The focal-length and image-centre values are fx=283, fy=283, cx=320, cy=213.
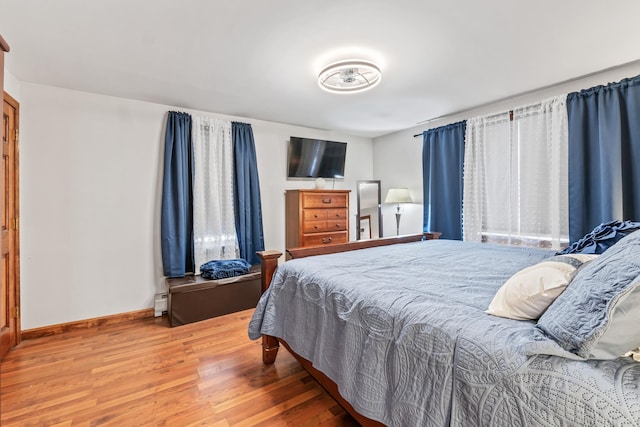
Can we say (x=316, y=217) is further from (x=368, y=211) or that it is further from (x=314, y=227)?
(x=368, y=211)

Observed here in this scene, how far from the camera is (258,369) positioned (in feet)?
6.92

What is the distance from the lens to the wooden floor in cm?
164

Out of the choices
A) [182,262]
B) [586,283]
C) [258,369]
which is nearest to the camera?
[586,283]

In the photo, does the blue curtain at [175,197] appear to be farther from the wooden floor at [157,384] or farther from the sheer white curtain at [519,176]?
the sheer white curtain at [519,176]

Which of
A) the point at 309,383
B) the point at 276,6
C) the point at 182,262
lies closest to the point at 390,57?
the point at 276,6

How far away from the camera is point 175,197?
3275 mm

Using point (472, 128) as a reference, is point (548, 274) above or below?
below

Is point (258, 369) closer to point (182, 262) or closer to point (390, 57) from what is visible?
point (182, 262)

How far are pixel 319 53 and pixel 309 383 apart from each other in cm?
240

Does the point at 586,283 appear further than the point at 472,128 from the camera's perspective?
No

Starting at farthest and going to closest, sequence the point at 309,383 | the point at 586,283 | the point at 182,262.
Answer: the point at 182,262 → the point at 309,383 → the point at 586,283

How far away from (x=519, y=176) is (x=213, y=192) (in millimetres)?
3586

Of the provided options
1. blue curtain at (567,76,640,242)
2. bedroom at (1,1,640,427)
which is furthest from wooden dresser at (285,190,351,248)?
blue curtain at (567,76,640,242)

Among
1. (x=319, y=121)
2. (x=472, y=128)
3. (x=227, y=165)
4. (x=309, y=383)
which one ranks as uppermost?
(x=319, y=121)
